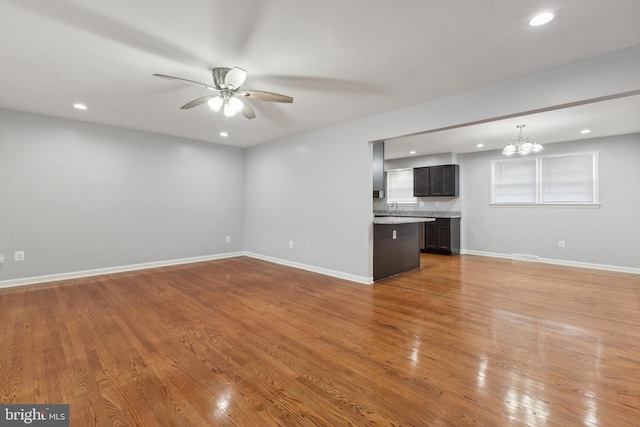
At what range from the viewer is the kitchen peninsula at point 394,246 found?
174 inches

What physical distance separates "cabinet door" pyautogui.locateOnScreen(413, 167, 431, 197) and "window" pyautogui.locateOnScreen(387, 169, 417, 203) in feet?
1.23

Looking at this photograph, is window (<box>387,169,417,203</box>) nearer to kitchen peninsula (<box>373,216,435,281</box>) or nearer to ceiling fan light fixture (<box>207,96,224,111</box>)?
kitchen peninsula (<box>373,216,435,281</box>)

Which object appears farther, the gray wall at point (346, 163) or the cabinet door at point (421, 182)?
the cabinet door at point (421, 182)

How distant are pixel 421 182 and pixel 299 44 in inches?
229

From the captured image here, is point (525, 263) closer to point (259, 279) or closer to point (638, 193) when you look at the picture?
point (638, 193)

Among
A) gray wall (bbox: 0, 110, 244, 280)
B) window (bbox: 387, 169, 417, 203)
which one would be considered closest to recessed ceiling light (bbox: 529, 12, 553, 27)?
gray wall (bbox: 0, 110, 244, 280)

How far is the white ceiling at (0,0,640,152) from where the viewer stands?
6.33 feet

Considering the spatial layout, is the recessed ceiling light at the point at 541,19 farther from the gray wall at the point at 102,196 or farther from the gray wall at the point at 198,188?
the gray wall at the point at 102,196

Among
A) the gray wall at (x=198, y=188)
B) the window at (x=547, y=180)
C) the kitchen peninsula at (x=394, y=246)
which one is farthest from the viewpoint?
the window at (x=547, y=180)

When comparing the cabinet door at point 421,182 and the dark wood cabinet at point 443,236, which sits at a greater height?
the cabinet door at point 421,182

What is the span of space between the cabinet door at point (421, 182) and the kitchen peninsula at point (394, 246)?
2.29 meters

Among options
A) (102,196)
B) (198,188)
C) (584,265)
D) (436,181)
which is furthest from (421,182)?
(102,196)

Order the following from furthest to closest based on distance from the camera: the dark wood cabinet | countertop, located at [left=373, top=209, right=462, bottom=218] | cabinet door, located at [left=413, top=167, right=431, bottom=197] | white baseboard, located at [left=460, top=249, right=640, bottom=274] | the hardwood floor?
cabinet door, located at [left=413, top=167, right=431, bottom=197] < countertop, located at [left=373, top=209, right=462, bottom=218] < the dark wood cabinet < white baseboard, located at [left=460, top=249, right=640, bottom=274] < the hardwood floor

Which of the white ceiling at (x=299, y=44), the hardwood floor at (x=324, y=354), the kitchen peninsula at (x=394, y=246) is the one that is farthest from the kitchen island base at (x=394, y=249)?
the white ceiling at (x=299, y=44)
